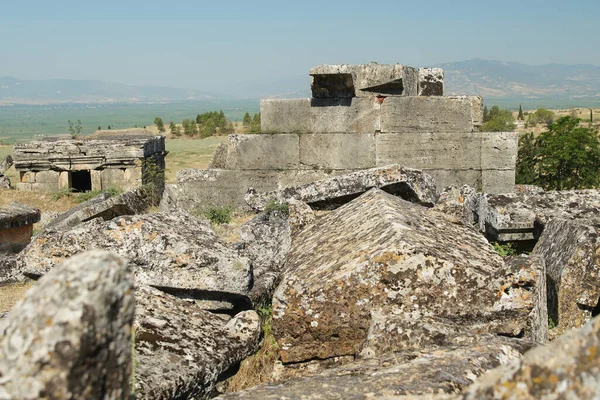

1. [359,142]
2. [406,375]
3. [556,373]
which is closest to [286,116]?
[359,142]

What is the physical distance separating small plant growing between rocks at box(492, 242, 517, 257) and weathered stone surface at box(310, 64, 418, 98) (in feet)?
15.2

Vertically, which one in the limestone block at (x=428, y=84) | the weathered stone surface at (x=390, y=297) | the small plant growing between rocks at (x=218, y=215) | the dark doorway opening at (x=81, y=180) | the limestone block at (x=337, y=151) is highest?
the limestone block at (x=428, y=84)

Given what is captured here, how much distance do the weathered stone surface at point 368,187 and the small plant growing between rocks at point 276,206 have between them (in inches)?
40.5

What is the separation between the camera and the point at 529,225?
689cm

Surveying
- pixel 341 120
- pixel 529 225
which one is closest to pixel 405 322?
pixel 529 225

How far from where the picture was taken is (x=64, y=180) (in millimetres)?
18703

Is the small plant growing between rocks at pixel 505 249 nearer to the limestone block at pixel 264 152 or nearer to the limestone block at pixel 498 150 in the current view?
the limestone block at pixel 498 150

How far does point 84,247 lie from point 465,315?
8.43 feet

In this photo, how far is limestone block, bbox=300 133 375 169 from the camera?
11383mm

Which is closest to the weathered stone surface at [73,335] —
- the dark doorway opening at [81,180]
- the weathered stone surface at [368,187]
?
the weathered stone surface at [368,187]

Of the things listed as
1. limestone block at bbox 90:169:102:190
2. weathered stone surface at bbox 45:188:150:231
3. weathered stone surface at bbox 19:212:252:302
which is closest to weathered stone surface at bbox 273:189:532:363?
weathered stone surface at bbox 19:212:252:302

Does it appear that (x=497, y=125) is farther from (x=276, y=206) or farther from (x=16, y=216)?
(x=16, y=216)

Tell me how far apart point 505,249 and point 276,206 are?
2416 mm

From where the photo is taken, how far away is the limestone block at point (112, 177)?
18.1 metres
